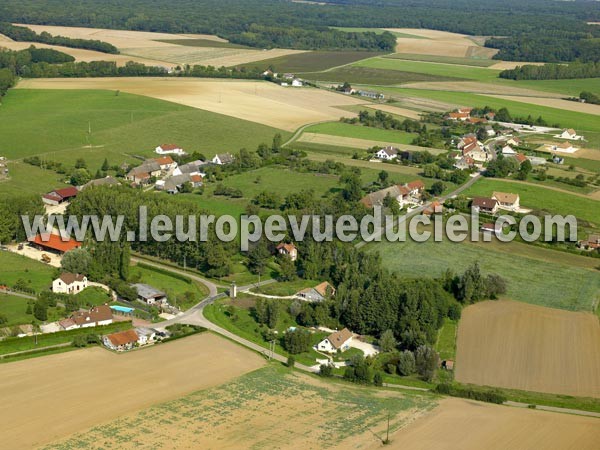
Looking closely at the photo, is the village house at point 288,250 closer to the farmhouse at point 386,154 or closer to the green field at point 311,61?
the farmhouse at point 386,154

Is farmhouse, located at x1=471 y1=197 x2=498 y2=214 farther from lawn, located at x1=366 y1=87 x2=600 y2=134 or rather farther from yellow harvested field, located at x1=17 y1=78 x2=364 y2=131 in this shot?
lawn, located at x1=366 y1=87 x2=600 y2=134

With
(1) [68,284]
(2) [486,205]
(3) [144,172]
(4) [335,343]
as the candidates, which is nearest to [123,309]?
(1) [68,284]

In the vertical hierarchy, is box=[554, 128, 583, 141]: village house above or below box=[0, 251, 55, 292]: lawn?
above

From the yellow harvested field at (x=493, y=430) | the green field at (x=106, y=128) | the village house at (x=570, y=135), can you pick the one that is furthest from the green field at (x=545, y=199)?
the yellow harvested field at (x=493, y=430)

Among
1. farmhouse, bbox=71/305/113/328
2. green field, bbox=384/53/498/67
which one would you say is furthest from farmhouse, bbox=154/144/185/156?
green field, bbox=384/53/498/67

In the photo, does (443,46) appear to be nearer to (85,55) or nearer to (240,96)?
(85,55)

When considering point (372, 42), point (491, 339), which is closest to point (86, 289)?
point (491, 339)
